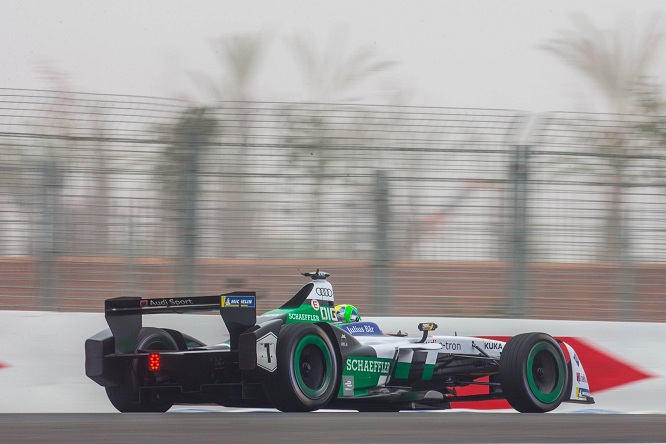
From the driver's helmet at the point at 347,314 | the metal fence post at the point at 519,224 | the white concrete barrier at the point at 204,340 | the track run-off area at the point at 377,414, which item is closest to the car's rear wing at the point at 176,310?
the track run-off area at the point at 377,414

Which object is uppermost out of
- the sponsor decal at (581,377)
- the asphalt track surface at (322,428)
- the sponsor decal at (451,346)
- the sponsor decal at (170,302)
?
the sponsor decal at (170,302)

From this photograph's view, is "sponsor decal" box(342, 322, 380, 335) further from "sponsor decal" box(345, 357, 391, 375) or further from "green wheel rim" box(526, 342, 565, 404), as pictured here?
"green wheel rim" box(526, 342, 565, 404)

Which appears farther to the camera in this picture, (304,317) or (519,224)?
(519,224)

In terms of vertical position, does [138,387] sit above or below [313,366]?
below

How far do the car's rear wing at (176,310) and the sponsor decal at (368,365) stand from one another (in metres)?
0.86

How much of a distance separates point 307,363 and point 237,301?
0.62 metres

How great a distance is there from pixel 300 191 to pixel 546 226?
2123 mm

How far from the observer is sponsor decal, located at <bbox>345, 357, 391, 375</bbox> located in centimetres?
743

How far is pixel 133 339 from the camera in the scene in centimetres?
730

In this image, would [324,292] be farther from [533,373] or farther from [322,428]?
[322,428]

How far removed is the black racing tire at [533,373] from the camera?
25.1ft

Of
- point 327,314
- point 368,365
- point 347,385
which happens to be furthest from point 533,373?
point 327,314

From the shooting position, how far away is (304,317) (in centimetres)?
773

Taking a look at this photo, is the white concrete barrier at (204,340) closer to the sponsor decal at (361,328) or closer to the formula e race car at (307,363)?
the formula e race car at (307,363)
